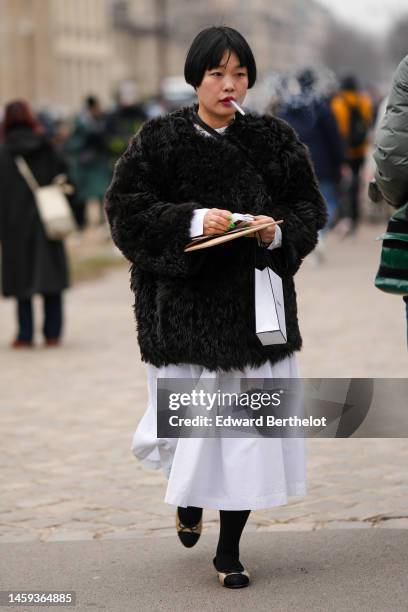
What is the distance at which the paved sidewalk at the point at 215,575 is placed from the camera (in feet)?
16.0

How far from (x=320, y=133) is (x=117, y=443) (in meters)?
8.40

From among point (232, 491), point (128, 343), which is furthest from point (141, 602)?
point (128, 343)

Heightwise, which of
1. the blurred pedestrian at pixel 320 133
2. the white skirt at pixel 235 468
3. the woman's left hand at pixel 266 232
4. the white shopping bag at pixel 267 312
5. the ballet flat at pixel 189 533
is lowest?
the blurred pedestrian at pixel 320 133

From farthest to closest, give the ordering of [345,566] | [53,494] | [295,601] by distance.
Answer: [53,494]
[345,566]
[295,601]

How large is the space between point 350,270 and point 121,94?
517cm

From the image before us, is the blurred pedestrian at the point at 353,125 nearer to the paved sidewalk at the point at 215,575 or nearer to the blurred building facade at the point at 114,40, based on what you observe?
the paved sidewalk at the point at 215,575

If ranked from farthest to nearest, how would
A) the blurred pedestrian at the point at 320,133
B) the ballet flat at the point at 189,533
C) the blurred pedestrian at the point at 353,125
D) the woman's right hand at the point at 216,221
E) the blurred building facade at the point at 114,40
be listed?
the blurred building facade at the point at 114,40
the blurred pedestrian at the point at 353,125
the blurred pedestrian at the point at 320,133
the ballet flat at the point at 189,533
the woman's right hand at the point at 216,221

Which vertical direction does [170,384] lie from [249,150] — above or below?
below

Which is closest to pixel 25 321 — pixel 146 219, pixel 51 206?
pixel 51 206

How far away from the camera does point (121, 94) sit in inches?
784

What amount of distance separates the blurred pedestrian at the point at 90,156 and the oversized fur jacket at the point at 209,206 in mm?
15897

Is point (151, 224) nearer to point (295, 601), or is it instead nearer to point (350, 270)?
point (295, 601)

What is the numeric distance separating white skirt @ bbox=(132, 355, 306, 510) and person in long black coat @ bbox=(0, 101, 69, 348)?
6420mm

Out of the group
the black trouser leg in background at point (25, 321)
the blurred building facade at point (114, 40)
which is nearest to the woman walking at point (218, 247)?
the black trouser leg in background at point (25, 321)
